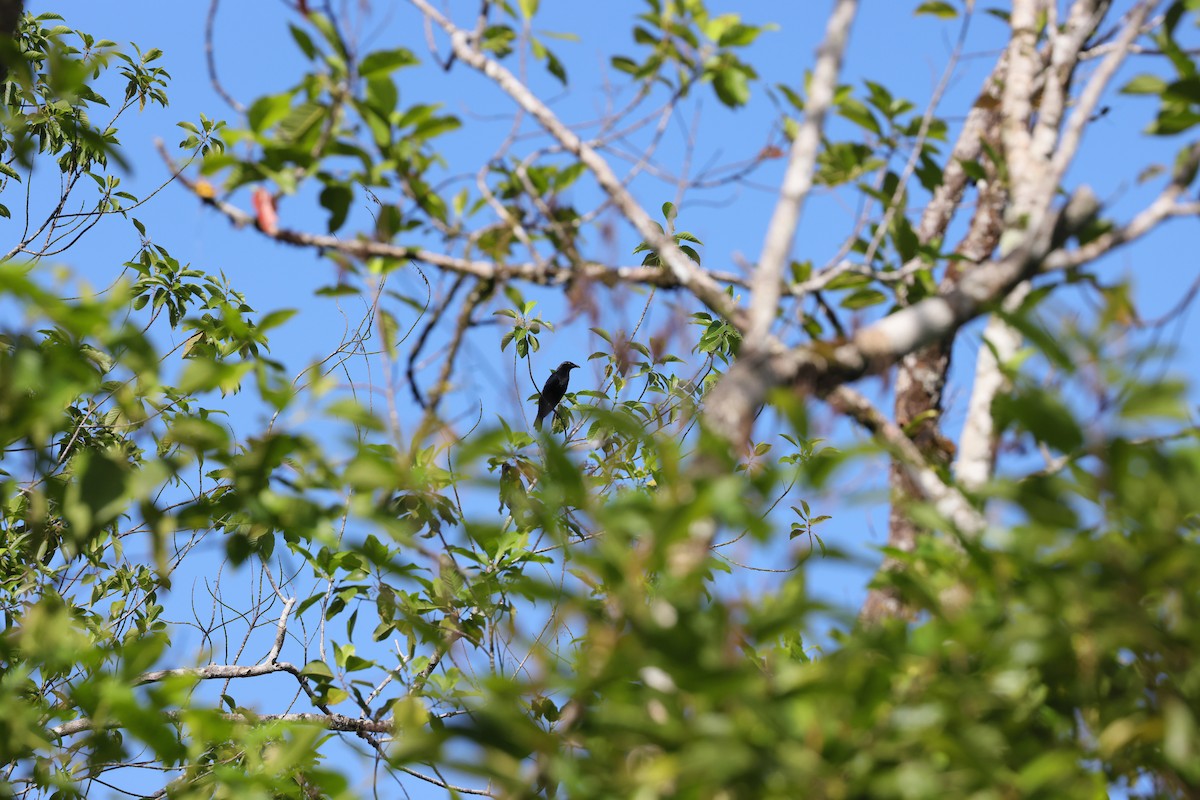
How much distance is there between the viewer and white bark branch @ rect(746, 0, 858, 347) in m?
1.88

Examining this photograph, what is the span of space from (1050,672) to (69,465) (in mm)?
3963

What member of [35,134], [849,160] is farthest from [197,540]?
[849,160]

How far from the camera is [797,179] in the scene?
1.95 m

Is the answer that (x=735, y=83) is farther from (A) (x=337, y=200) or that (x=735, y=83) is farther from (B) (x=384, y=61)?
(A) (x=337, y=200)

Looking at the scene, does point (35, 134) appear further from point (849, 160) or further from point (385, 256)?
point (849, 160)

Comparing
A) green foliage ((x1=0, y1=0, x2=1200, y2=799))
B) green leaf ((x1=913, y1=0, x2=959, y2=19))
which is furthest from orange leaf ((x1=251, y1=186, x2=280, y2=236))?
A: green leaf ((x1=913, y1=0, x2=959, y2=19))

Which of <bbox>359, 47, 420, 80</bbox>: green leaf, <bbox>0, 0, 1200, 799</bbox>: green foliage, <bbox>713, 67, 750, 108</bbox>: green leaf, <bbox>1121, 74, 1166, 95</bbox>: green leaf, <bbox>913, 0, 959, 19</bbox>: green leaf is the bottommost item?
<bbox>0, 0, 1200, 799</bbox>: green foliage

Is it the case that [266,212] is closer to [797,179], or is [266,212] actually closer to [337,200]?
[337,200]

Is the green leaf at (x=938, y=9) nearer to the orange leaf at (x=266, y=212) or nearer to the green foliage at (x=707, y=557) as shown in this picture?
the green foliage at (x=707, y=557)

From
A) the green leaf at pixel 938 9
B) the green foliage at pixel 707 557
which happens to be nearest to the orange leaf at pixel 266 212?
the green foliage at pixel 707 557

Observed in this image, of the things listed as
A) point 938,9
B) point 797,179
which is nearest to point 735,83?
point 797,179

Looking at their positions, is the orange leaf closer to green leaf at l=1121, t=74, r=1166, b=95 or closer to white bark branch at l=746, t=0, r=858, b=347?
white bark branch at l=746, t=0, r=858, b=347

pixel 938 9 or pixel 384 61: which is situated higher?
pixel 938 9

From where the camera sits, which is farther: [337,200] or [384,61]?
[337,200]
